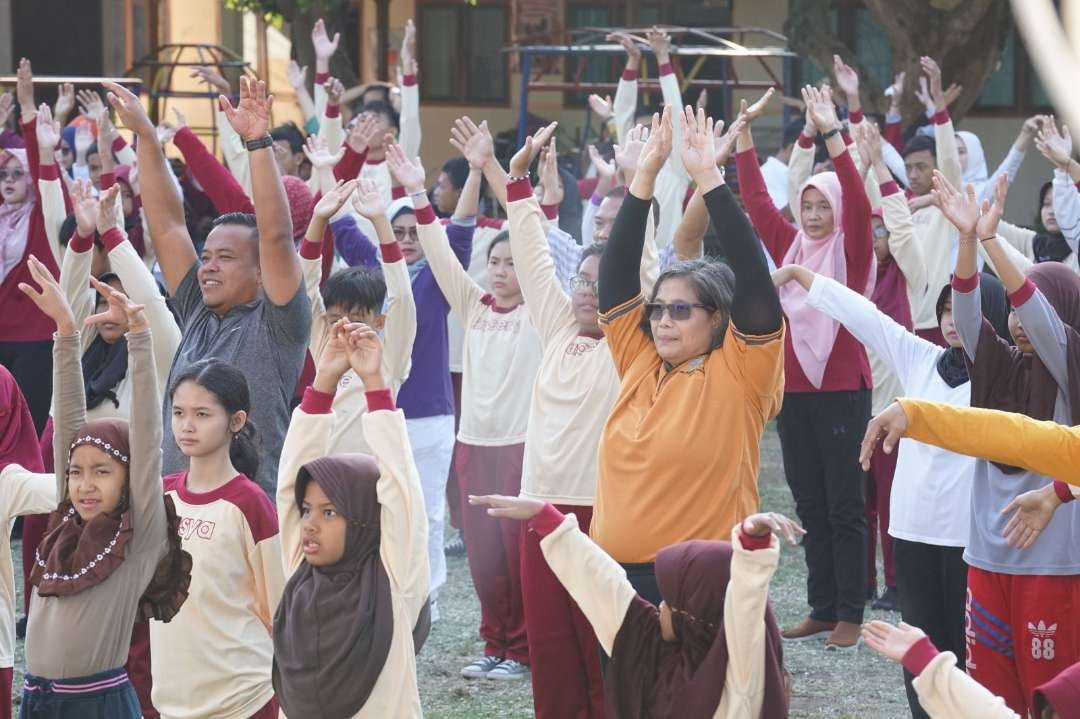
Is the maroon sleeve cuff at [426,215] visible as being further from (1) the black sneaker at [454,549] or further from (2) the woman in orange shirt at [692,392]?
(1) the black sneaker at [454,549]

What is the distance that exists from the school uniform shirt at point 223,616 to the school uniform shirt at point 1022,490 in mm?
1946

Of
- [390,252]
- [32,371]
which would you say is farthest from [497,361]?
[32,371]

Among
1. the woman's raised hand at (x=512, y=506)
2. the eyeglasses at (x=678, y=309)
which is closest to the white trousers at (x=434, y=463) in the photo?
the eyeglasses at (x=678, y=309)

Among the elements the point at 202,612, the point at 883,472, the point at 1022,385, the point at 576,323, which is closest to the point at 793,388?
the point at 883,472

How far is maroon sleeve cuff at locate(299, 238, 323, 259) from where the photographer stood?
5.36m

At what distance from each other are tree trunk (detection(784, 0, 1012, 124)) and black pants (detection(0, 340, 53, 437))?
23.9ft

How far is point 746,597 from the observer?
3311 mm

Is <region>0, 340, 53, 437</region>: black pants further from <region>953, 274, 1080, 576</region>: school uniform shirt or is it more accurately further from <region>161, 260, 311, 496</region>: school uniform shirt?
<region>953, 274, 1080, 576</region>: school uniform shirt

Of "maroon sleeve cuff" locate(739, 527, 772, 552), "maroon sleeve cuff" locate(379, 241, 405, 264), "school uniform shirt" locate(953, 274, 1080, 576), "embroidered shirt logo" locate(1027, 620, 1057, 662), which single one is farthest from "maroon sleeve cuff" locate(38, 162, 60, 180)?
"maroon sleeve cuff" locate(739, 527, 772, 552)

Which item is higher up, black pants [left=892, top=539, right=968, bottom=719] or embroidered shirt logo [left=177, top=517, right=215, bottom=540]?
embroidered shirt logo [left=177, top=517, right=215, bottom=540]

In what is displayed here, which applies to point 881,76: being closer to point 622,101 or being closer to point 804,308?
point 622,101

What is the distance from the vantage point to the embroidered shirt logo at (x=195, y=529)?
4.10 meters

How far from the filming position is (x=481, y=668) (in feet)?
20.2

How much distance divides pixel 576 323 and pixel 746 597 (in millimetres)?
2098
